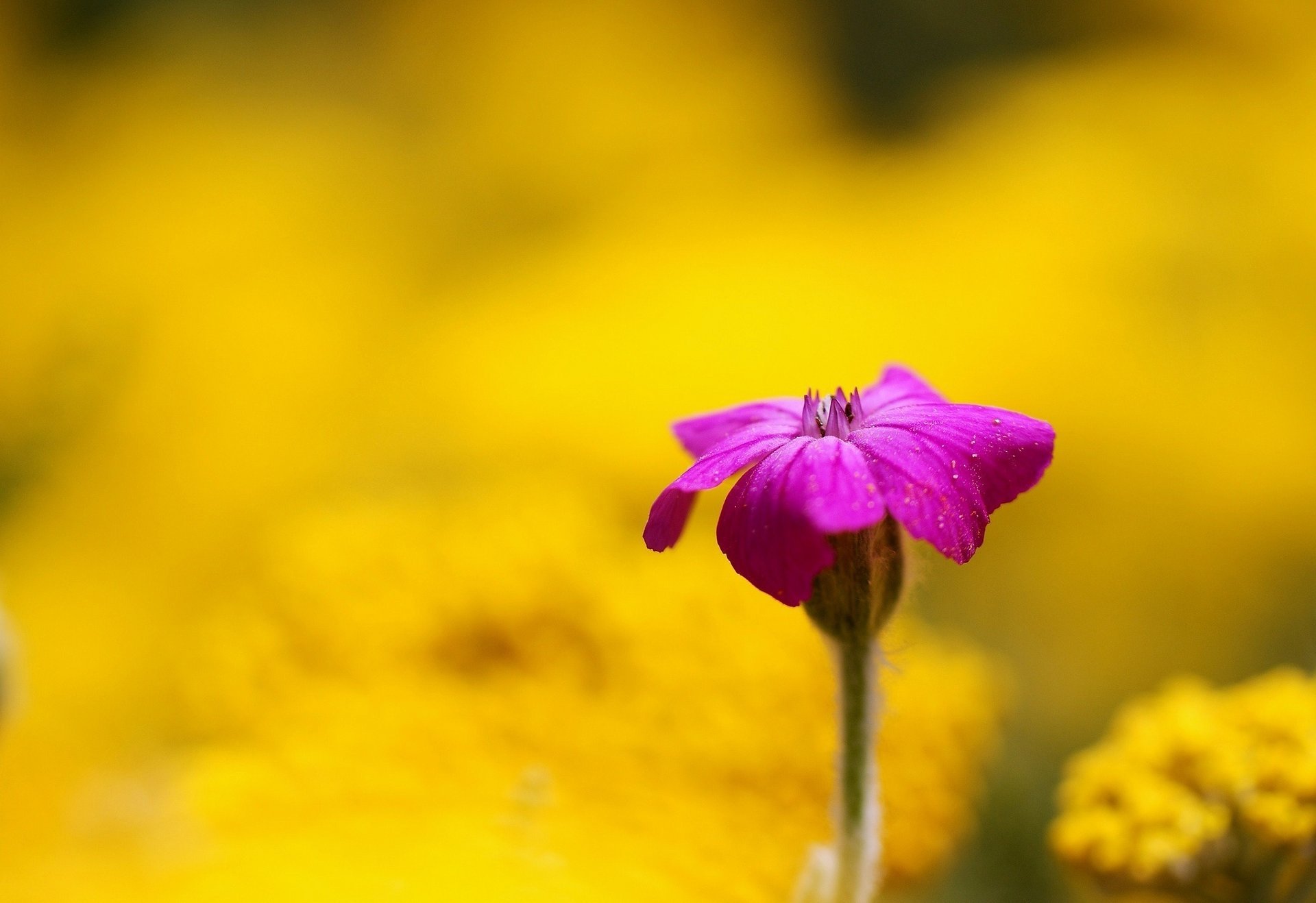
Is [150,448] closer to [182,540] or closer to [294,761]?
[182,540]

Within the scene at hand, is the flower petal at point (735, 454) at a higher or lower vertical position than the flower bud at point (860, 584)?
higher

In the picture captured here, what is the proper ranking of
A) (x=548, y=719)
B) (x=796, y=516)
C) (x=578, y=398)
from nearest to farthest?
1. (x=796, y=516)
2. (x=548, y=719)
3. (x=578, y=398)

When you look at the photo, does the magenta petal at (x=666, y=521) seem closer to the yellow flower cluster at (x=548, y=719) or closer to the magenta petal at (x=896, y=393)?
the magenta petal at (x=896, y=393)

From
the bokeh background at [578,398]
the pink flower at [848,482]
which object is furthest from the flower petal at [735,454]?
the bokeh background at [578,398]

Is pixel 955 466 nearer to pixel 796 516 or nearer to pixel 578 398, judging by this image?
pixel 796 516

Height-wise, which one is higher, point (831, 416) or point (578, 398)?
point (578, 398)

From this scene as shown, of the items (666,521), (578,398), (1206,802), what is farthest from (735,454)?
(578,398)

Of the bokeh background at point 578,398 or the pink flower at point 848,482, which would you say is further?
the bokeh background at point 578,398

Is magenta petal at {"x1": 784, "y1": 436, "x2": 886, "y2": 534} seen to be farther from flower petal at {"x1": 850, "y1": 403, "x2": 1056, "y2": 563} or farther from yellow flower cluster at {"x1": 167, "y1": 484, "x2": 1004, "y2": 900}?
yellow flower cluster at {"x1": 167, "y1": 484, "x2": 1004, "y2": 900}
